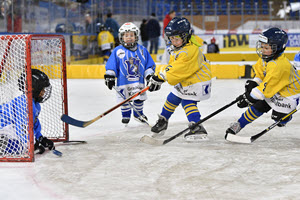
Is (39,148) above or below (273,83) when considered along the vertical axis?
below

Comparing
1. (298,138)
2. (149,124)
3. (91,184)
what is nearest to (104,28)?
(149,124)

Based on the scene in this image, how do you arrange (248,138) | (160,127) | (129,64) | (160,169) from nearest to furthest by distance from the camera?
(160,169), (248,138), (160,127), (129,64)

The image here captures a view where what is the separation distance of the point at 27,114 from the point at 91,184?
680 millimetres

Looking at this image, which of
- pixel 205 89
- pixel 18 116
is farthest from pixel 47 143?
pixel 205 89

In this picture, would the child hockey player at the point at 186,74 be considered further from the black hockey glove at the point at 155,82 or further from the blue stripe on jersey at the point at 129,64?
the blue stripe on jersey at the point at 129,64

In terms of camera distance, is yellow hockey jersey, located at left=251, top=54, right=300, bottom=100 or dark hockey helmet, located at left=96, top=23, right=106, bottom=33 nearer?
yellow hockey jersey, located at left=251, top=54, right=300, bottom=100

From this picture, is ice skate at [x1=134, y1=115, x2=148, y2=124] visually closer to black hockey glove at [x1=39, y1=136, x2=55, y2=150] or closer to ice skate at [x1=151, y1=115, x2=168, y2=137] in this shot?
ice skate at [x1=151, y1=115, x2=168, y2=137]

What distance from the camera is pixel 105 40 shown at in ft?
39.3

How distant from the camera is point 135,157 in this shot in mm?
2904

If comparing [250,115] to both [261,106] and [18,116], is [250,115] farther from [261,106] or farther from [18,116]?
[18,116]

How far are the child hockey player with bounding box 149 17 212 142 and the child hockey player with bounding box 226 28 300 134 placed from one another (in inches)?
13.1

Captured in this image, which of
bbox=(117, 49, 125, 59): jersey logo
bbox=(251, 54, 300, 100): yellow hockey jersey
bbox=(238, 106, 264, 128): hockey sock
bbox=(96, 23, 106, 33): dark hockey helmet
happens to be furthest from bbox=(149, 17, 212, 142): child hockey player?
bbox=(96, 23, 106, 33): dark hockey helmet

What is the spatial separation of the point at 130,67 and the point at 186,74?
93cm

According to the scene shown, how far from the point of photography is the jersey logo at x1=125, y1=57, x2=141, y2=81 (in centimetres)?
417
